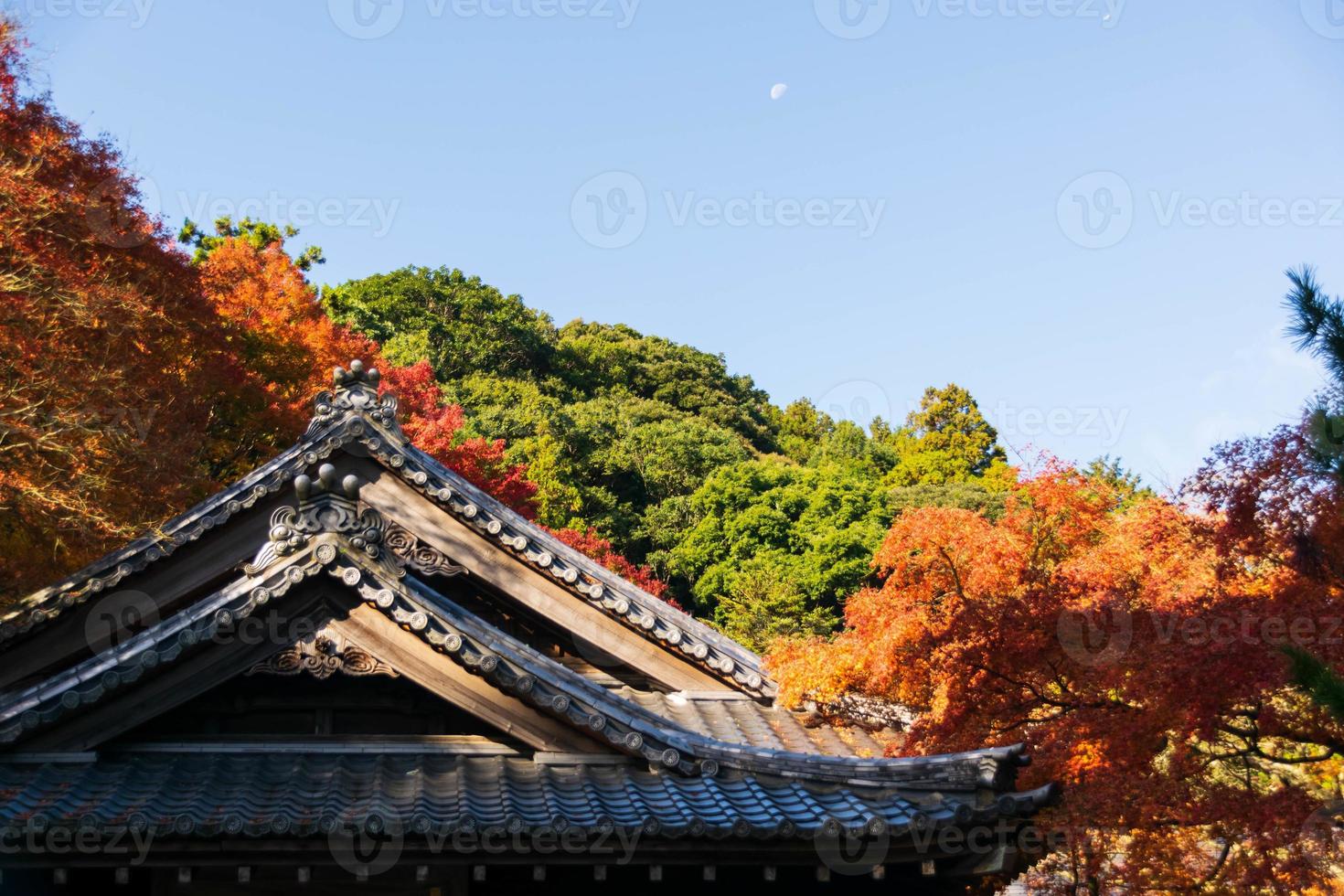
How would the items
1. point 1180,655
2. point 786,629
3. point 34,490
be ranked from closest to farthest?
point 1180,655, point 34,490, point 786,629

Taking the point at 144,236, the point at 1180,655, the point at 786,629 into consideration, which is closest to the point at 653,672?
the point at 1180,655

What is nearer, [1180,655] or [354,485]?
[354,485]

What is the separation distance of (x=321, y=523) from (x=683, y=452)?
3934cm

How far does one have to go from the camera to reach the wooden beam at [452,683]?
7398 millimetres

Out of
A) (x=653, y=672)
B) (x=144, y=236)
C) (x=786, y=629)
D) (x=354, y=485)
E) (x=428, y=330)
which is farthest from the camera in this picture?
(x=428, y=330)

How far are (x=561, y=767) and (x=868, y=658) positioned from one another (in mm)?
5873

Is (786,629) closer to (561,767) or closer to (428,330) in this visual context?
(428,330)

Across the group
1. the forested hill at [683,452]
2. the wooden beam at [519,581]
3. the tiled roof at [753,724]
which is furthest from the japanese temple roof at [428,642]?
the forested hill at [683,452]

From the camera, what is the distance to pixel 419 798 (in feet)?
22.0

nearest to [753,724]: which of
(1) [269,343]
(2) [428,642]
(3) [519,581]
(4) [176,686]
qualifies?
(3) [519,581]

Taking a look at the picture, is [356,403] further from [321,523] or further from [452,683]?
[452,683]

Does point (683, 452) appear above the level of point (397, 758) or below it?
above

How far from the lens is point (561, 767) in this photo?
7402 millimetres

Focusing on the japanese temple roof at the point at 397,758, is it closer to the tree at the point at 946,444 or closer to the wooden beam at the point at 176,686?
the wooden beam at the point at 176,686
